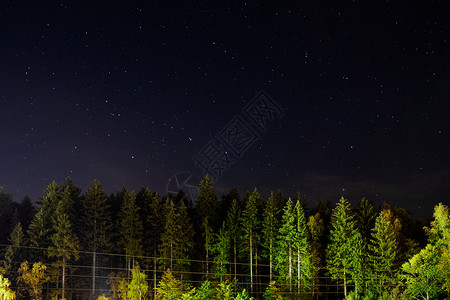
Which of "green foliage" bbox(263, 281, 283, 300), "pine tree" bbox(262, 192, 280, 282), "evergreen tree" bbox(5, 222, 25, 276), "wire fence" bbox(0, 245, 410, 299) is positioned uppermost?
"pine tree" bbox(262, 192, 280, 282)

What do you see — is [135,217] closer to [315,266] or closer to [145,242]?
[145,242]

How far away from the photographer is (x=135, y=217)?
6219 centimetres

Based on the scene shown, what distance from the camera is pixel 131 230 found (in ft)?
201

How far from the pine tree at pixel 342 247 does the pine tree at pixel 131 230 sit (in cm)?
2526

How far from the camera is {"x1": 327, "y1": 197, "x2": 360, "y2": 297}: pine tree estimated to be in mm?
57450

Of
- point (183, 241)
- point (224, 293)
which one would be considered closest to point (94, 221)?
point (183, 241)

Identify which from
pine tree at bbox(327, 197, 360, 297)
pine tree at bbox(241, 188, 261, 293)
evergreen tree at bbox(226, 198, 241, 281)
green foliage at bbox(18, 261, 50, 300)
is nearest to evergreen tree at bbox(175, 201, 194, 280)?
evergreen tree at bbox(226, 198, 241, 281)

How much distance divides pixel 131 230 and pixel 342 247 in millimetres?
27787

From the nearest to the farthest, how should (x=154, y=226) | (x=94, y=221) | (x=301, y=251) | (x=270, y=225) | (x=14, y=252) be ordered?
1. (x=14, y=252)
2. (x=301, y=251)
3. (x=94, y=221)
4. (x=270, y=225)
5. (x=154, y=226)

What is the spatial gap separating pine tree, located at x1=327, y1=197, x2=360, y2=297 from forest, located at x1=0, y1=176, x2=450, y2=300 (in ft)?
0.43

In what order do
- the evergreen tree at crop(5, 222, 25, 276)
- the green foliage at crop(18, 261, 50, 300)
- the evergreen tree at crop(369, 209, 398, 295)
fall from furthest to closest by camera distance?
the evergreen tree at crop(369, 209, 398, 295) < the evergreen tree at crop(5, 222, 25, 276) < the green foliage at crop(18, 261, 50, 300)

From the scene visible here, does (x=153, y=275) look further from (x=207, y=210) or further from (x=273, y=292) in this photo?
(x=273, y=292)

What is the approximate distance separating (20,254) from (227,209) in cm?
3006

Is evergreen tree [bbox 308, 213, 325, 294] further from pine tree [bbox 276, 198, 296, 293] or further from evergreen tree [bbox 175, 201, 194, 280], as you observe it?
evergreen tree [bbox 175, 201, 194, 280]
